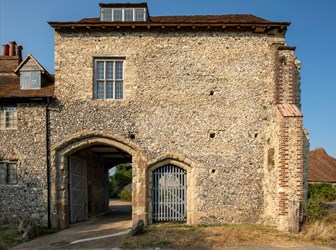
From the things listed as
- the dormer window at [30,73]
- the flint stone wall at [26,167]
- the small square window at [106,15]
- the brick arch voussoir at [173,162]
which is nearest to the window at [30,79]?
the dormer window at [30,73]

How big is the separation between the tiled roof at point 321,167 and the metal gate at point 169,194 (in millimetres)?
21255

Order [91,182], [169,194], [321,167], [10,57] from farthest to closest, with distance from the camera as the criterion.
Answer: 1. [321,167]
2. [91,182]
3. [10,57]
4. [169,194]

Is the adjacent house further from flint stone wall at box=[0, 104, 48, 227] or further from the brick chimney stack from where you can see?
the brick chimney stack

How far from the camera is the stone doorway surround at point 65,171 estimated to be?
13.3 metres

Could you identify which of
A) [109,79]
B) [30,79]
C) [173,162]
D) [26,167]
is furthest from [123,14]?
[26,167]

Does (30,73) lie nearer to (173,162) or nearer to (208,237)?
(173,162)

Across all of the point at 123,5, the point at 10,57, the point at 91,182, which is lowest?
the point at 91,182

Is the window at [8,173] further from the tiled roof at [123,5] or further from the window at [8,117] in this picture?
the tiled roof at [123,5]

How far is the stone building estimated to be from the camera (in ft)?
43.8

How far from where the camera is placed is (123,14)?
1470cm

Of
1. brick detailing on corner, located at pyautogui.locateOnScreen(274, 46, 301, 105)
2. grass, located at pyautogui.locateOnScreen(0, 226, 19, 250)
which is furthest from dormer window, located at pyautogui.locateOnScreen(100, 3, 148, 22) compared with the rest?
grass, located at pyautogui.locateOnScreen(0, 226, 19, 250)

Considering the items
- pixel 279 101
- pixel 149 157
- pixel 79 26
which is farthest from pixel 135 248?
pixel 79 26

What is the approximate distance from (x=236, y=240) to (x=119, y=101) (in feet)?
24.4

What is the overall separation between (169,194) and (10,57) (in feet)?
39.8
